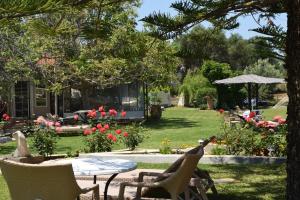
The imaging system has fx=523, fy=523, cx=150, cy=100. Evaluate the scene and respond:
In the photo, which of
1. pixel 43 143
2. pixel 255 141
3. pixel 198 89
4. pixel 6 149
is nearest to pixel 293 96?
pixel 255 141

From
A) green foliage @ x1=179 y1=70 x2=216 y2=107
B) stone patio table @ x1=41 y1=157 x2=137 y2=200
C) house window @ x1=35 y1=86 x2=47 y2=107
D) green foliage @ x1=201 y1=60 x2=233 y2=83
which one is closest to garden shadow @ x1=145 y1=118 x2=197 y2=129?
house window @ x1=35 y1=86 x2=47 y2=107

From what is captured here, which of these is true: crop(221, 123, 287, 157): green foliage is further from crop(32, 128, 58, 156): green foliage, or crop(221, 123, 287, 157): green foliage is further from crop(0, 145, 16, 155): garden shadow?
crop(0, 145, 16, 155): garden shadow

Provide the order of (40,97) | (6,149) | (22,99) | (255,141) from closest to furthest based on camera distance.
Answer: (255,141) < (6,149) < (22,99) < (40,97)

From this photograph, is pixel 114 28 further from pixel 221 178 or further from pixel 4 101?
pixel 4 101

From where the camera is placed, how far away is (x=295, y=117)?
4.66 metres

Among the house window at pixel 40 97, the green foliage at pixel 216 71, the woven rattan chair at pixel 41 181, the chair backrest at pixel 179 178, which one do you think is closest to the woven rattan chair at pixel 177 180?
the chair backrest at pixel 179 178

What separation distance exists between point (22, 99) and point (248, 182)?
21.4m

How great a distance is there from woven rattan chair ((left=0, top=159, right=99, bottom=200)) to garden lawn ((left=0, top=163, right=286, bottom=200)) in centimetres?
262

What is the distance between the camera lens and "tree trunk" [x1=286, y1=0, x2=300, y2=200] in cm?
461

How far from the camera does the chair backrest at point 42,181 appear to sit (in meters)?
4.08

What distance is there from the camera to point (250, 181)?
7.87 metres

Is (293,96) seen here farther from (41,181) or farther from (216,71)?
(216,71)

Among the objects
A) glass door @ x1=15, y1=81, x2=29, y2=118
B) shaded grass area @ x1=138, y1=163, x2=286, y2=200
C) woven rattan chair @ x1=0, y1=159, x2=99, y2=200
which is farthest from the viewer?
glass door @ x1=15, y1=81, x2=29, y2=118

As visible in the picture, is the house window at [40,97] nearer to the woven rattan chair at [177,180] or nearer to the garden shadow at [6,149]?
the garden shadow at [6,149]
